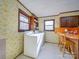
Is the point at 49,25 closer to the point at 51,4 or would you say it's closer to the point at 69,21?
the point at 69,21

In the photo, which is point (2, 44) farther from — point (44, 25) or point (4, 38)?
point (44, 25)

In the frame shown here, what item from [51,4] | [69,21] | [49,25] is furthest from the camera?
[49,25]

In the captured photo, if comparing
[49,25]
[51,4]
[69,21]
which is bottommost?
[49,25]

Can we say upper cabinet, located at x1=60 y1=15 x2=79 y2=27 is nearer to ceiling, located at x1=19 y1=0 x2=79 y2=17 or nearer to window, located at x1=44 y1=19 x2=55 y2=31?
ceiling, located at x1=19 y1=0 x2=79 y2=17

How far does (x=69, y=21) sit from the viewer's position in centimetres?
545

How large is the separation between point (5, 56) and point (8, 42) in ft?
1.48

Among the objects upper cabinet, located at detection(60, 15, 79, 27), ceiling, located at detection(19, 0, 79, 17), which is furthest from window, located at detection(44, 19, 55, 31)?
ceiling, located at detection(19, 0, 79, 17)

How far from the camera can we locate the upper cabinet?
5.23m

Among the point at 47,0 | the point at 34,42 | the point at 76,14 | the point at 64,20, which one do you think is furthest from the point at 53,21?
the point at 34,42

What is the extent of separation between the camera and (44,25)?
6.98 metres

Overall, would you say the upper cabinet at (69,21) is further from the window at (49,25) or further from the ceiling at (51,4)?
the window at (49,25)

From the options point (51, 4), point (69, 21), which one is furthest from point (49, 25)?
point (51, 4)

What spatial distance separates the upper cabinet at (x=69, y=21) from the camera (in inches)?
206

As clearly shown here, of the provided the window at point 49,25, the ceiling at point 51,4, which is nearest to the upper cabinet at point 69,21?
the ceiling at point 51,4
